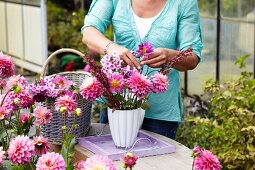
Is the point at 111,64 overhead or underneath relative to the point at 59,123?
overhead

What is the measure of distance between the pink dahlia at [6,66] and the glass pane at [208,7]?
3.59 metres

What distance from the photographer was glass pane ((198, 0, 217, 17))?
5678 millimetres

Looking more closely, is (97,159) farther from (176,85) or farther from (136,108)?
(176,85)

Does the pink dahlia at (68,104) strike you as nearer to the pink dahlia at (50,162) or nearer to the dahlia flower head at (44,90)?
the dahlia flower head at (44,90)

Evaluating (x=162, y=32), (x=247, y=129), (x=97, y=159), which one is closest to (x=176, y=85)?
(x=162, y=32)

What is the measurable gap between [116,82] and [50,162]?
60cm

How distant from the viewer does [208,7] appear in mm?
5734

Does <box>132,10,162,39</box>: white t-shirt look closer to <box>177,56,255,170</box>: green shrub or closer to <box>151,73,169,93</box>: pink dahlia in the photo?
<box>151,73,169,93</box>: pink dahlia

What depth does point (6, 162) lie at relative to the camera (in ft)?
6.48

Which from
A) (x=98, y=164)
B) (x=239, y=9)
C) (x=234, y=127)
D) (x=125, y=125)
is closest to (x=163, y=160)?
(x=125, y=125)

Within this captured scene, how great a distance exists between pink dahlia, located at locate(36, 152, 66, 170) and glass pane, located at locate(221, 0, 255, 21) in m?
3.96

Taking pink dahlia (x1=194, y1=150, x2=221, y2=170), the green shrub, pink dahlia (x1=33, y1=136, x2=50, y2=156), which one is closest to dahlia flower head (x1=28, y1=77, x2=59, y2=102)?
pink dahlia (x1=33, y1=136, x2=50, y2=156)

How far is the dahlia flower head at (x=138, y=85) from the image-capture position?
7.35 feet

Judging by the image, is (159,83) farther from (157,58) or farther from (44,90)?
(44,90)
